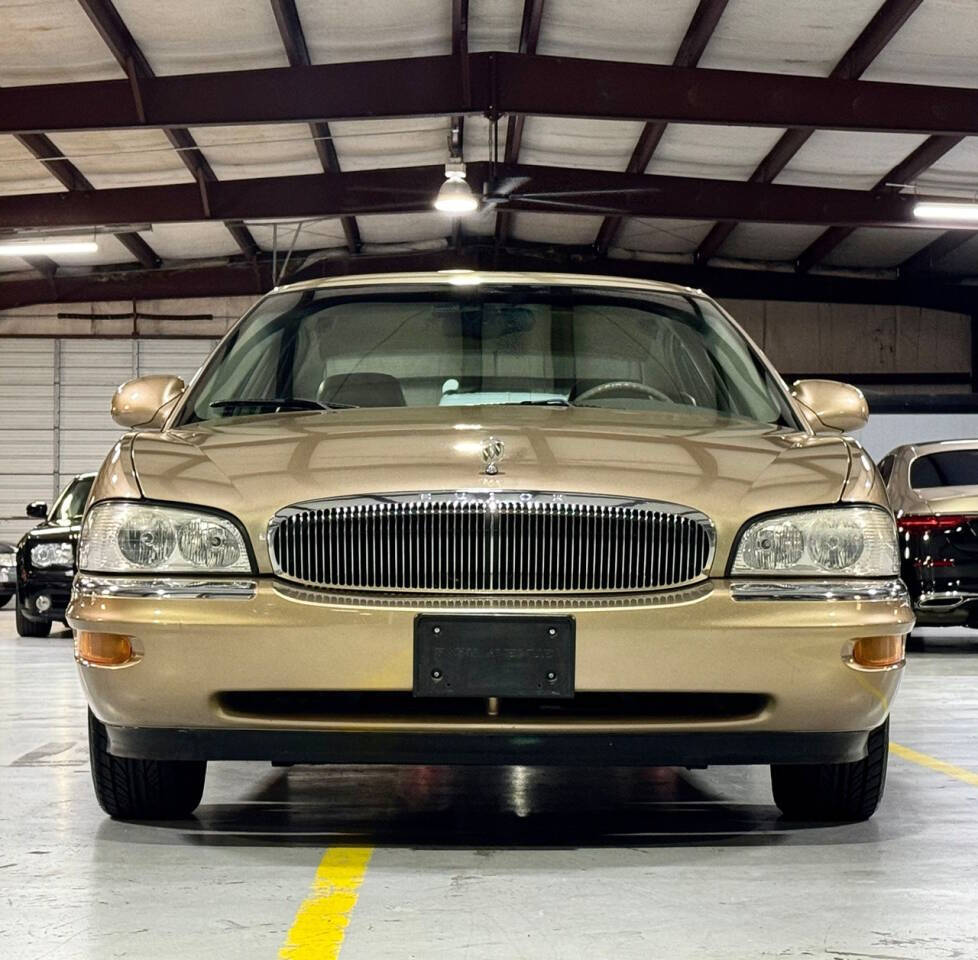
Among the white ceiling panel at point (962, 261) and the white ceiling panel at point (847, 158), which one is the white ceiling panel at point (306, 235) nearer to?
the white ceiling panel at point (847, 158)

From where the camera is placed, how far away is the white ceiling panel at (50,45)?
14.5m

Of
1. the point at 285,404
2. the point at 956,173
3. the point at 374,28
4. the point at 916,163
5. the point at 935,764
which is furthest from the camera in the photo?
the point at 956,173

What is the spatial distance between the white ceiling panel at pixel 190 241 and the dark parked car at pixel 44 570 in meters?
12.2

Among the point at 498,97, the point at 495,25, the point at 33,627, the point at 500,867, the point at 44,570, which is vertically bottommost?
the point at 33,627

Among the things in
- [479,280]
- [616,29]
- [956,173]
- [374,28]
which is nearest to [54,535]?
[374,28]

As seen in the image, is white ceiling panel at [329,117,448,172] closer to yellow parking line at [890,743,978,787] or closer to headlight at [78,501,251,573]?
yellow parking line at [890,743,978,787]

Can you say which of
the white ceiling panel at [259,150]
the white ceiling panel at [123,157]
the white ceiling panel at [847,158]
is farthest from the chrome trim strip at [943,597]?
the white ceiling panel at [123,157]

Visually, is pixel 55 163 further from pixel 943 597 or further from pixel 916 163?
pixel 943 597

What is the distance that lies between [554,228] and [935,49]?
11764mm

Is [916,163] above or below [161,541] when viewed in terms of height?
above

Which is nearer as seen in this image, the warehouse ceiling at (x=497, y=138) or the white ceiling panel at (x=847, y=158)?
the warehouse ceiling at (x=497, y=138)

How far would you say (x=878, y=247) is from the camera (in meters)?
27.1

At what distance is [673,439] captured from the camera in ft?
12.8

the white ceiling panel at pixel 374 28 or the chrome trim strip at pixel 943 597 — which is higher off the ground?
the white ceiling panel at pixel 374 28
